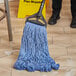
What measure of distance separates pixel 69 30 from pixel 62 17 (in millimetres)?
290

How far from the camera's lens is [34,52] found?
1.54m

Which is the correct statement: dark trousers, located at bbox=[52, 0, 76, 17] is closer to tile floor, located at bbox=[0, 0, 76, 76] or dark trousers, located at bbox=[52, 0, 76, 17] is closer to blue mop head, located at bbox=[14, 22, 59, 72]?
tile floor, located at bbox=[0, 0, 76, 76]

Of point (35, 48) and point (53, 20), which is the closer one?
point (35, 48)

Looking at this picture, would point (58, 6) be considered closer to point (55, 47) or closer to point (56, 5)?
point (56, 5)

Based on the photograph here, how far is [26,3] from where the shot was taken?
2.24 metres

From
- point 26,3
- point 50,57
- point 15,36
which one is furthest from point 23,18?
point 50,57

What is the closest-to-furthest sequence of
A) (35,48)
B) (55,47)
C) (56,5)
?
(35,48) → (55,47) → (56,5)

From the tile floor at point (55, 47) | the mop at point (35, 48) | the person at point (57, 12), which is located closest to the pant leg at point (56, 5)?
the person at point (57, 12)

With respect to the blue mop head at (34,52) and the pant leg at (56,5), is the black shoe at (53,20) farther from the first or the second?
the blue mop head at (34,52)

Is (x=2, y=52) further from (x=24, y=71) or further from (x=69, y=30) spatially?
(x=69, y=30)

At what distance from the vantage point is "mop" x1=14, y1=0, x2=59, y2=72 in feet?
4.78

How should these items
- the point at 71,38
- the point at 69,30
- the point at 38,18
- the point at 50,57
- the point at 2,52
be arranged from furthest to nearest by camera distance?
the point at 69,30, the point at 71,38, the point at 2,52, the point at 50,57, the point at 38,18

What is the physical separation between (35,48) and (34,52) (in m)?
0.04

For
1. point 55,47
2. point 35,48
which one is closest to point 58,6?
point 55,47
